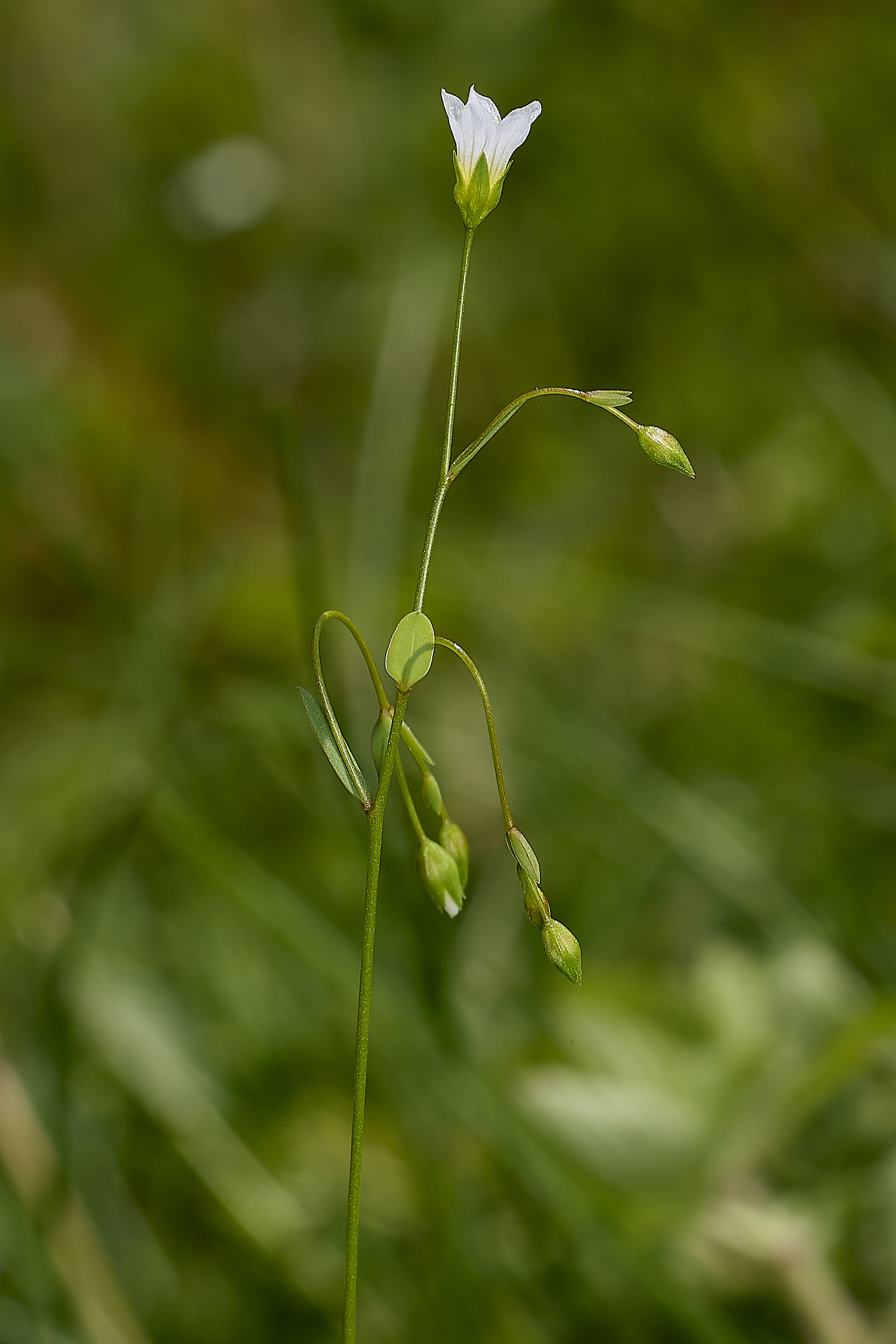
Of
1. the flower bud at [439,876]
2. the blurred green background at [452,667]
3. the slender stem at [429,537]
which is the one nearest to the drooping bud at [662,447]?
the slender stem at [429,537]

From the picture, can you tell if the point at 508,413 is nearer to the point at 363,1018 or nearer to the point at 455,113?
the point at 455,113

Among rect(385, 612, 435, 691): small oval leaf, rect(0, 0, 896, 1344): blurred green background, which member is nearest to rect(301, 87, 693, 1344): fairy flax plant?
rect(385, 612, 435, 691): small oval leaf

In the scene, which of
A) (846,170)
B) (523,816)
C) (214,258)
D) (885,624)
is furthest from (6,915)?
(846,170)

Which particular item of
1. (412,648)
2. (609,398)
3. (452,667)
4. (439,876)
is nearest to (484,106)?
(609,398)

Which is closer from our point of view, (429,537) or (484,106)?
(429,537)

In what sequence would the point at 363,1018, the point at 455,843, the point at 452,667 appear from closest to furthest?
1. the point at 363,1018
2. the point at 455,843
3. the point at 452,667

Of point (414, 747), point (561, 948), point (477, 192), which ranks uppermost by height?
point (477, 192)
